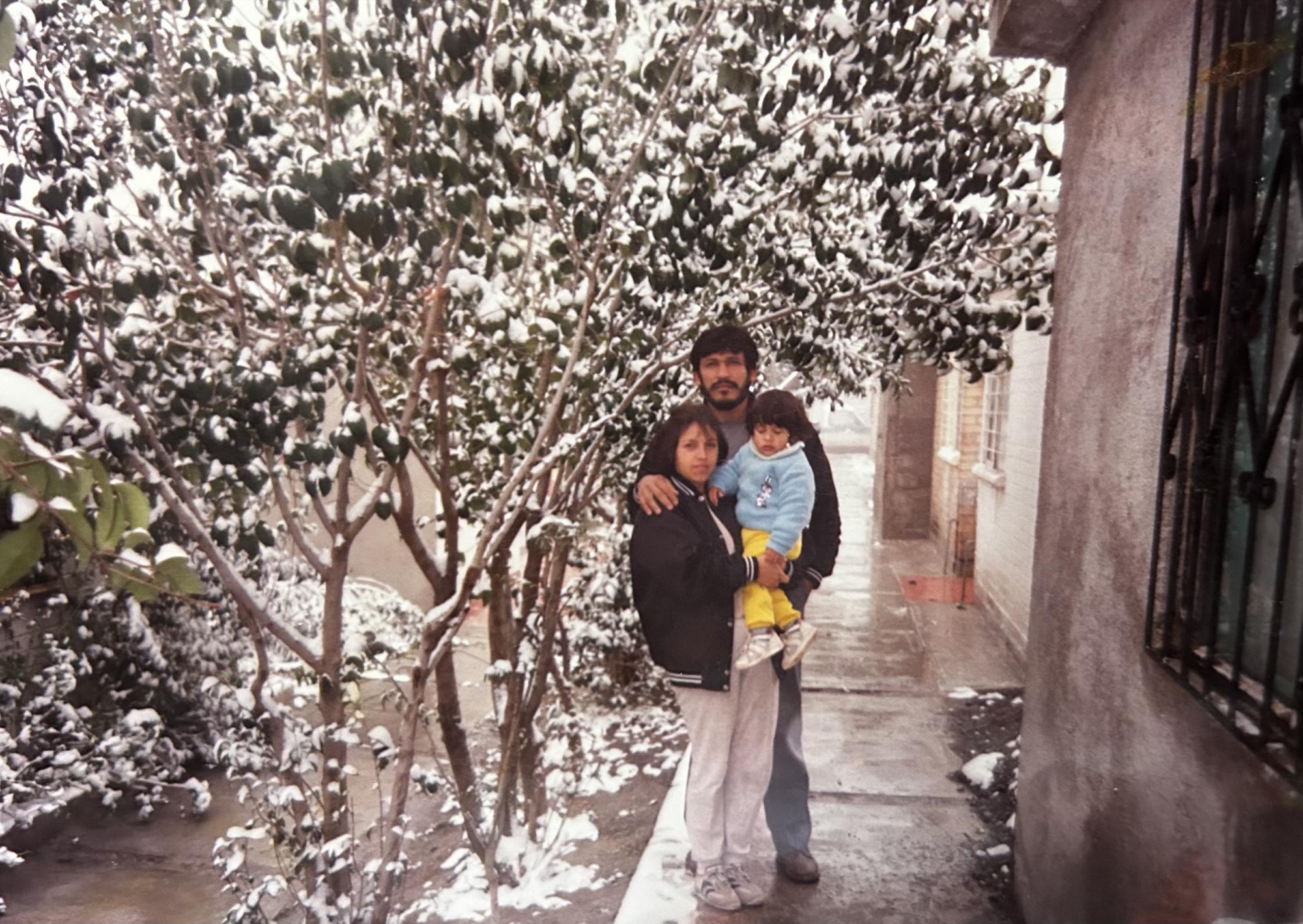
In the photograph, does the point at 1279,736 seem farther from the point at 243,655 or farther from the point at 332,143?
the point at 243,655

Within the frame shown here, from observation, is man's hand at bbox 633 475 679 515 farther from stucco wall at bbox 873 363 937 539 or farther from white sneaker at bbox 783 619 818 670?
stucco wall at bbox 873 363 937 539

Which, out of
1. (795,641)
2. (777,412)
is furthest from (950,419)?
(777,412)

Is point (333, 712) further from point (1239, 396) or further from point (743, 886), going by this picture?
point (1239, 396)

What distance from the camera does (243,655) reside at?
6.89 m

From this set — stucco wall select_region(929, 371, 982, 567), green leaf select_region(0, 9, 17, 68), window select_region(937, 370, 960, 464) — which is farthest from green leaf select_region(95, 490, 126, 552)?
window select_region(937, 370, 960, 464)

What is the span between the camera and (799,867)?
129 inches

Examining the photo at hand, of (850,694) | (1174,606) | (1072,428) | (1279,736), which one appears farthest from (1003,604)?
(1279,736)

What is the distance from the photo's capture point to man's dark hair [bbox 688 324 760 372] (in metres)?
2.92

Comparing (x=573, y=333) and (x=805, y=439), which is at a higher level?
(x=573, y=333)

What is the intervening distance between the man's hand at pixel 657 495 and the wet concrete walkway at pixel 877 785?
1019 millimetres

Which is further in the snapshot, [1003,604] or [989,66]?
[1003,604]

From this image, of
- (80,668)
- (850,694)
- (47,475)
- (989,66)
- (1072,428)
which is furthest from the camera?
(80,668)

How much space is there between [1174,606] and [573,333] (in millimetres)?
2387

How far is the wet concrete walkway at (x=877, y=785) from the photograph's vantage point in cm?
318
